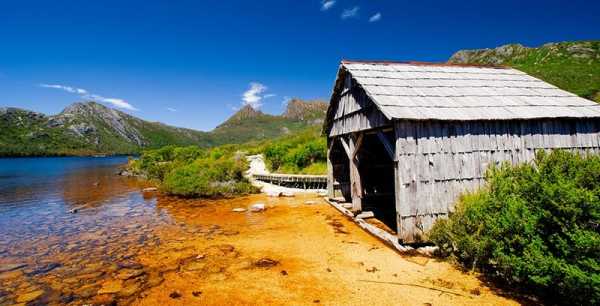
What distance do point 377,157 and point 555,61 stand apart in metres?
62.3

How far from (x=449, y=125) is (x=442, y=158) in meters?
0.97

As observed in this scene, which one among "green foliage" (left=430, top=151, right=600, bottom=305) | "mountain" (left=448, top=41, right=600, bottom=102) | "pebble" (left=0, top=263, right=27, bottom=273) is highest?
"mountain" (left=448, top=41, right=600, bottom=102)

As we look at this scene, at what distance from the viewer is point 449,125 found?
29.0 ft

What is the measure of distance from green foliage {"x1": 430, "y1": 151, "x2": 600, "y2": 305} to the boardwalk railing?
47.6 feet

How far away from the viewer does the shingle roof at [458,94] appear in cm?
898

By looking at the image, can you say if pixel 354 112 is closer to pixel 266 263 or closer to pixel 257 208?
pixel 266 263

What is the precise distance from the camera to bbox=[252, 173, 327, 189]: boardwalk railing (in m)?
21.8

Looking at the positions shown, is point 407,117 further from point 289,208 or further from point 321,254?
point 289,208

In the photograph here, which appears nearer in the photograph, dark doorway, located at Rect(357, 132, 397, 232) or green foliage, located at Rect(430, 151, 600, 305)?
green foliage, located at Rect(430, 151, 600, 305)

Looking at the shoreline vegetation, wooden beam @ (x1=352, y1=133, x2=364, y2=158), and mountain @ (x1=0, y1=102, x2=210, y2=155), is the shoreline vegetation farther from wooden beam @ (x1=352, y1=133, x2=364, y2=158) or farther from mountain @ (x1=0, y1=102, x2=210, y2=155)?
mountain @ (x1=0, y1=102, x2=210, y2=155)

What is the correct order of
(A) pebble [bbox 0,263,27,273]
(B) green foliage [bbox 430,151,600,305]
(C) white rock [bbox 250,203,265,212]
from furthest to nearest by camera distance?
1. (C) white rock [bbox 250,203,265,212]
2. (A) pebble [bbox 0,263,27,273]
3. (B) green foliage [bbox 430,151,600,305]

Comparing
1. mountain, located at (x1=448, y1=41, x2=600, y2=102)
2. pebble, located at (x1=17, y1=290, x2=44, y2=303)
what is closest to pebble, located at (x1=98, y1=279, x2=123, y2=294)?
pebble, located at (x1=17, y1=290, x2=44, y2=303)

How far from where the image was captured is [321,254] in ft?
29.4

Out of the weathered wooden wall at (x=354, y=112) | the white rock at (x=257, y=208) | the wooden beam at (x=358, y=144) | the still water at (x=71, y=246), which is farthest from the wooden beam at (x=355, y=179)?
the still water at (x=71, y=246)
